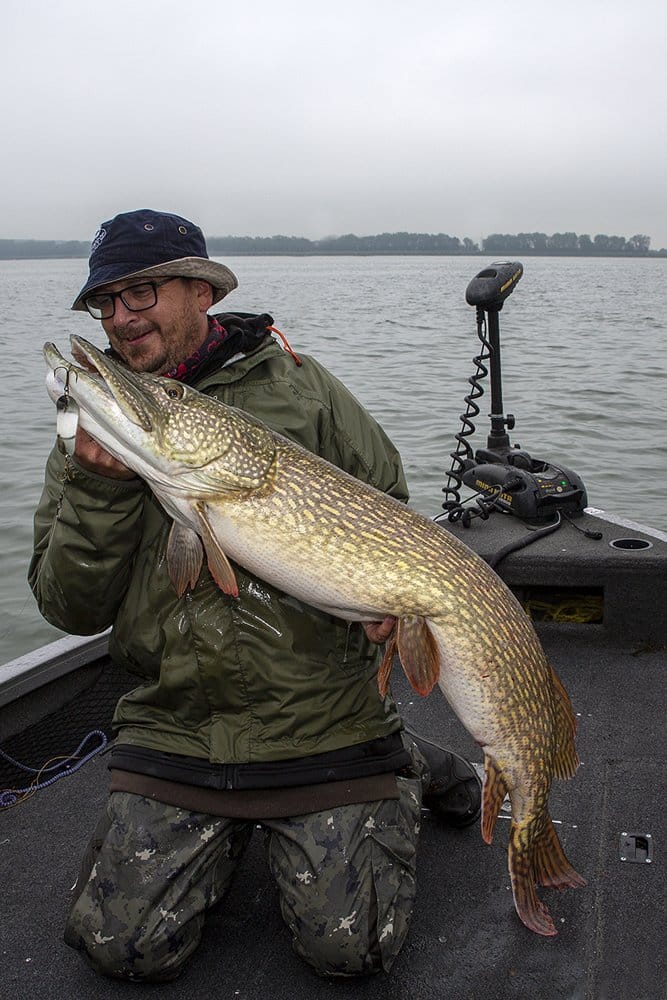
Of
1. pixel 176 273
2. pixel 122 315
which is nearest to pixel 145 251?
pixel 176 273

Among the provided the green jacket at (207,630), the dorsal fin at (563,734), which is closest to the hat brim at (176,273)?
the green jacket at (207,630)

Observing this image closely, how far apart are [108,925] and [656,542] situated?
10.5ft

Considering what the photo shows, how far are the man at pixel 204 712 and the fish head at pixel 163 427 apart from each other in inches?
5.6

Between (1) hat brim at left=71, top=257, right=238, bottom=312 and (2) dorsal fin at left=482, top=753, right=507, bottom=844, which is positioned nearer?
(2) dorsal fin at left=482, top=753, right=507, bottom=844

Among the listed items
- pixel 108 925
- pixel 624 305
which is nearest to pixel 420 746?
pixel 108 925

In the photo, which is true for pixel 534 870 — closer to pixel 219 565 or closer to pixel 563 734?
pixel 563 734

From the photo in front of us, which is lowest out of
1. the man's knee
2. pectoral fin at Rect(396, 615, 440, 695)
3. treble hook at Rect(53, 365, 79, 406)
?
the man's knee

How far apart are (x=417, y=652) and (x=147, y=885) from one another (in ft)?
3.40

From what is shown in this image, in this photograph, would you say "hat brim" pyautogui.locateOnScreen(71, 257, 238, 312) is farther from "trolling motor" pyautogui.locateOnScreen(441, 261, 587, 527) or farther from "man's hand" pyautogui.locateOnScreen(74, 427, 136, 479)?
"trolling motor" pyautogui.locateOnScreen(441, 261, 587, 527)

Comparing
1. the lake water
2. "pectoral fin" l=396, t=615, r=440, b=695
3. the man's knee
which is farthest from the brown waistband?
the lake water

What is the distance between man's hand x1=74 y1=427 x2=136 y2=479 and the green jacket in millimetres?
27

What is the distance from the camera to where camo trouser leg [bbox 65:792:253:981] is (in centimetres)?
251

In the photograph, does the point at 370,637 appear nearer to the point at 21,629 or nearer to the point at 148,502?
the point at 148,502

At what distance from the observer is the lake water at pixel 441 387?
9.80 m
